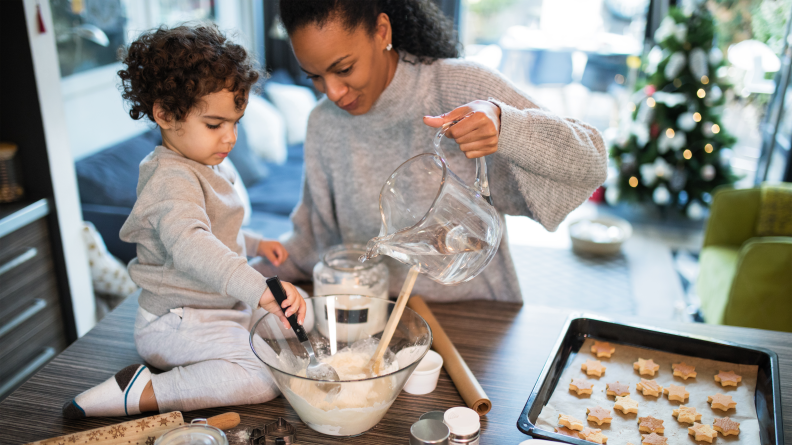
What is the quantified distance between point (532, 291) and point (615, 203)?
158 centimetres

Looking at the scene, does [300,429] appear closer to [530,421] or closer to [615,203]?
[530,421]

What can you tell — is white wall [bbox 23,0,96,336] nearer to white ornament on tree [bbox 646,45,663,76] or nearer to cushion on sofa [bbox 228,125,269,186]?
cushion on sofa [bbox 228,125,269,186]

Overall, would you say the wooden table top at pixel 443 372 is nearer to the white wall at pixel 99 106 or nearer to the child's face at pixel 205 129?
the child's face at pixel 205 129

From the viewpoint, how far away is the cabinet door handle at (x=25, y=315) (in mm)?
2010

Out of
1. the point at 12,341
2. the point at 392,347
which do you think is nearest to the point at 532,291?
the point at 392,347

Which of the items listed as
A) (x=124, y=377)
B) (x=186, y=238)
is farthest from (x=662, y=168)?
(x=124, y=377)

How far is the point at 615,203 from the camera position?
4.21 metres

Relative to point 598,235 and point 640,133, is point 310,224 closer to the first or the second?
point 598,235

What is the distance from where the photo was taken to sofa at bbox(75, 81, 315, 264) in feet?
8.24

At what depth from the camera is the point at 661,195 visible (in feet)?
13.0

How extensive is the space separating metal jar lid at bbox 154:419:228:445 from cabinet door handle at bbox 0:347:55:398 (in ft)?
5.14

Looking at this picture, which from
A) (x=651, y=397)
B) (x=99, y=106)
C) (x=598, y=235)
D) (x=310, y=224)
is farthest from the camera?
(x=598, y=235)

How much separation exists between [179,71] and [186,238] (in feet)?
1.03

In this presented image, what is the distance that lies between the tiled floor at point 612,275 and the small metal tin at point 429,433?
1.96 metres
